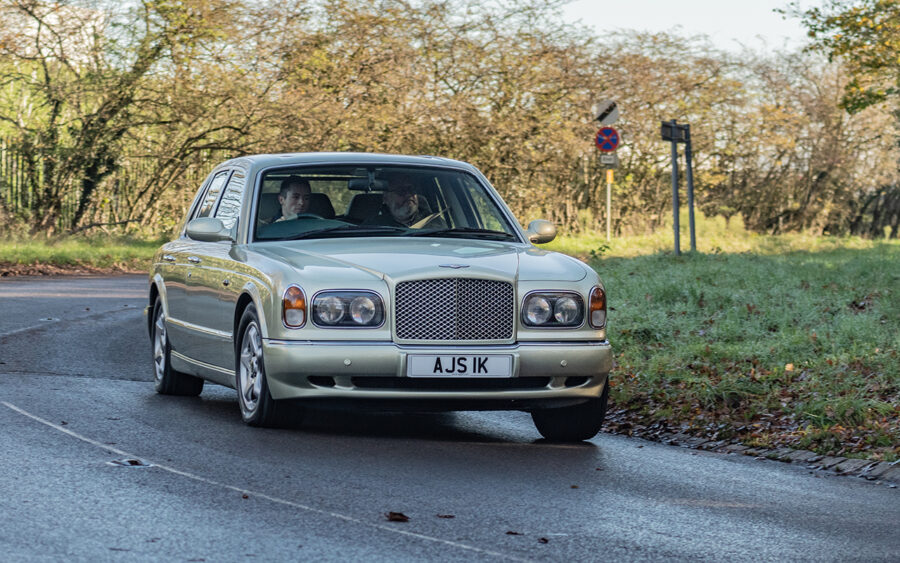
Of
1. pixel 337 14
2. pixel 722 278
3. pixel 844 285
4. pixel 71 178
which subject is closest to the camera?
pixel 844 285

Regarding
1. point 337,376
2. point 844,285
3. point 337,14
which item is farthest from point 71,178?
point 337,376

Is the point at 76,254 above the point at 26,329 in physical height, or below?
below

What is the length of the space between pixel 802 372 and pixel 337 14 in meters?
21.9

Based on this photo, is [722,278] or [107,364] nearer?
[107,364]

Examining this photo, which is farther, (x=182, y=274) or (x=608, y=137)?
(x=608, y=137)

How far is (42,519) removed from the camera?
5.64 metres

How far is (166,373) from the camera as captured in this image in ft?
33.1

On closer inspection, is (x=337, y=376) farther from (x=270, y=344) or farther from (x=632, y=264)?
(x=632, y=264)

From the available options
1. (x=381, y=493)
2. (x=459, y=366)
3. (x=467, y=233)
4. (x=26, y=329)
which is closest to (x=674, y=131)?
(x=26, y=329)

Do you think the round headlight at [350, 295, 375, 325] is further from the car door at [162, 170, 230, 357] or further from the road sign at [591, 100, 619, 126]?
the road sign at [591, 100, 619, 126]

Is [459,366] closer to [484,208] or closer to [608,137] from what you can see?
[484,208]

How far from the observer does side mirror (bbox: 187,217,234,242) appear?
9.09 meters

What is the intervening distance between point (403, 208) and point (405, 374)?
1982mm

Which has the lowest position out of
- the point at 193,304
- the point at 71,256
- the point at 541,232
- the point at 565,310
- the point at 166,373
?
the point at 71,256
